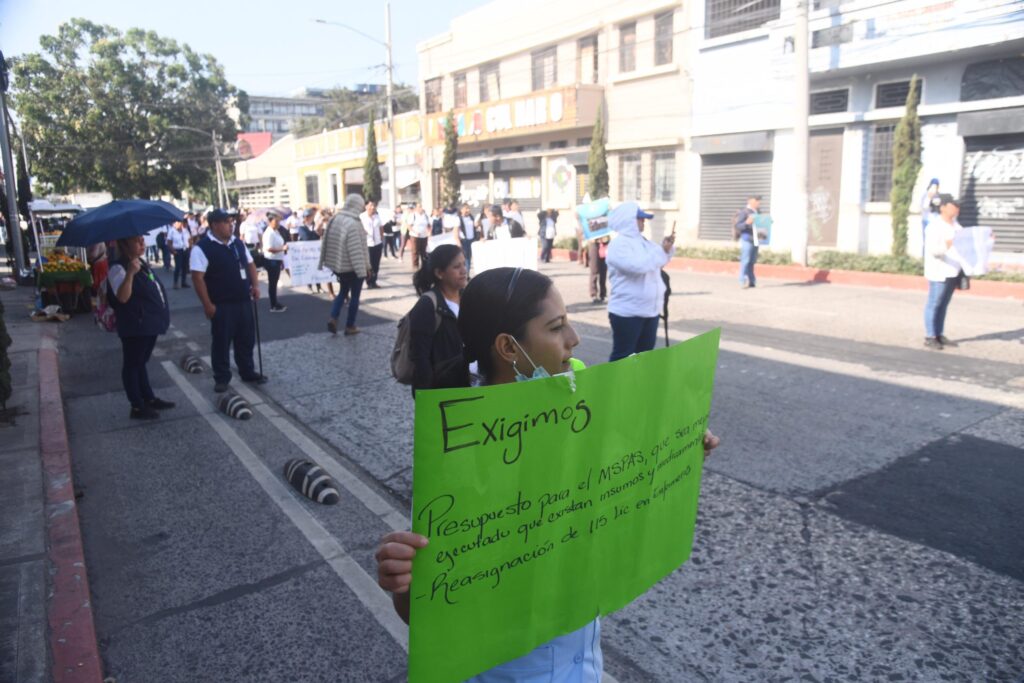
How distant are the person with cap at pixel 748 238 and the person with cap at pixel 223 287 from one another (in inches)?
381

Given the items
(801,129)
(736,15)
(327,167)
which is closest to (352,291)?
(801,129)

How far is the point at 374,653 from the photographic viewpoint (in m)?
3.19

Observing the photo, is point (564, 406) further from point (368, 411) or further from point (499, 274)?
point (368, 411)

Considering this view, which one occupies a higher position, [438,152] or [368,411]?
[438,152]

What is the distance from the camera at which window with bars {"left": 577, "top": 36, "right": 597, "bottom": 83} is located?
89.1ft

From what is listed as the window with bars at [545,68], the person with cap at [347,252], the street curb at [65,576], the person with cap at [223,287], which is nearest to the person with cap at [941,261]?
the person with cap at [347,252]

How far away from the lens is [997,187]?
16328 millimetres

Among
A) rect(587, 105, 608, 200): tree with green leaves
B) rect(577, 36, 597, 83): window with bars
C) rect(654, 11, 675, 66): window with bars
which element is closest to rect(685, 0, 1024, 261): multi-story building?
rect(654, 11, 675, 66): window with bars

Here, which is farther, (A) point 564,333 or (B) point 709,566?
(B) point 709,566

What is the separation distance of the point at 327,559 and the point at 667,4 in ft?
76.1

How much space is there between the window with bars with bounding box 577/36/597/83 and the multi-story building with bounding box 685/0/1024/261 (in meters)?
5.19

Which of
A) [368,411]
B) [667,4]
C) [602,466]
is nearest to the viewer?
[602,466]

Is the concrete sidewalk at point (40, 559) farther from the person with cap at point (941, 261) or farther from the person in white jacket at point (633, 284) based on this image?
the person with cap at point (941, 261)

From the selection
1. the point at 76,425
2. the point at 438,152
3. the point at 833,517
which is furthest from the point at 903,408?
the point at 438,152
